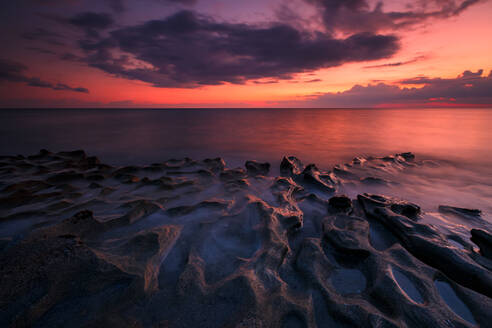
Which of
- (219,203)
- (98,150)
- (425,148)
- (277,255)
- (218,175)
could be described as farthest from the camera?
(425,148)

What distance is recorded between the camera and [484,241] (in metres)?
2.93

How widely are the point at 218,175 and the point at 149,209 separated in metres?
2.76

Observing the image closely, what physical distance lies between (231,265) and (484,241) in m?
3.75

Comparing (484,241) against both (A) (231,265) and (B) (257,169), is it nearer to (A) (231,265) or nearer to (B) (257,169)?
(A) (231,265)

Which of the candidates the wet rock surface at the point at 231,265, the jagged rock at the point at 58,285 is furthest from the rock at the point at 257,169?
the jagged rock at the point at 58,285

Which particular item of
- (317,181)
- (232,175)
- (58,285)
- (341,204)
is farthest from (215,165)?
(58,285)

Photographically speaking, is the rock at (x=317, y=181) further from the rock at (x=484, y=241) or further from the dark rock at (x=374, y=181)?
the rock at (x=484, y=241)

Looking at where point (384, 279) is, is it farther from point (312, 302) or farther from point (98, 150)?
point (98, 150)

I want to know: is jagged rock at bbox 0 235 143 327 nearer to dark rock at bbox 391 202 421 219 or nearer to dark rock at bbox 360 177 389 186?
dark rock at bbox 391 202 421 219

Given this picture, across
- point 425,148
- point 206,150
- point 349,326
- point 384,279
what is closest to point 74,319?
point 349,326

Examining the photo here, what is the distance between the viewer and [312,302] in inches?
79.6

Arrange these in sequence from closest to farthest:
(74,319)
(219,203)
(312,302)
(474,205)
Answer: (74,319), (312,302), (219,203), (474,205)

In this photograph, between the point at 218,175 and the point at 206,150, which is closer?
the point at 218,175

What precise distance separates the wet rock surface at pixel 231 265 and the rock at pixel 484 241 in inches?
0.6
